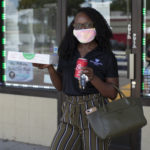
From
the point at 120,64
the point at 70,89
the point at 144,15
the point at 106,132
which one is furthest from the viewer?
the point at 120,64

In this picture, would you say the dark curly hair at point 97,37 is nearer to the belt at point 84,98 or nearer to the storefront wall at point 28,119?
the belt at point 84,98

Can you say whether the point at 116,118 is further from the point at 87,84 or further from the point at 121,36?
the point at 121,36

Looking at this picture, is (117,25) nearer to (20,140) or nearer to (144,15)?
(144,15)

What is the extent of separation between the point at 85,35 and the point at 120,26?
1.86 metres

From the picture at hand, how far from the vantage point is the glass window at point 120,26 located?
4125 mm

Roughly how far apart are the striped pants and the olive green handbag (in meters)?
0.16

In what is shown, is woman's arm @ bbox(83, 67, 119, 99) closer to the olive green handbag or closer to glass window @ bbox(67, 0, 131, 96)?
the olive green handbag

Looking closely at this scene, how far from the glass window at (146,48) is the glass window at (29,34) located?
131 centimetres

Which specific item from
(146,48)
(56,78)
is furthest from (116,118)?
(146,48)

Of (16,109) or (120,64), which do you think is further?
(16,109)

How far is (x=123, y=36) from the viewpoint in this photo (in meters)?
4.18

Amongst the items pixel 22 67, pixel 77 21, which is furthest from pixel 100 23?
pixel 22 67

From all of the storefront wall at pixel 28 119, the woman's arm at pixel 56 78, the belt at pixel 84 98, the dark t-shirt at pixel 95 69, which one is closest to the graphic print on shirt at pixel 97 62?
the dark t-shirt at pixel 95 69

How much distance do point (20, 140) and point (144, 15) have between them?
2.58 meters
